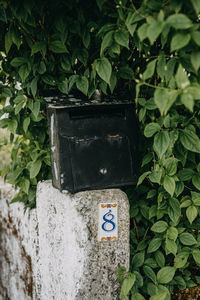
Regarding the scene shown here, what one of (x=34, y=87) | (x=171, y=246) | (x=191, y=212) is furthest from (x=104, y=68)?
(x=171, y=246)

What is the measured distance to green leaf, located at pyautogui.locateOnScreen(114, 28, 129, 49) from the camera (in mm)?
1673

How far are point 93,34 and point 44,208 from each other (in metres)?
1.18

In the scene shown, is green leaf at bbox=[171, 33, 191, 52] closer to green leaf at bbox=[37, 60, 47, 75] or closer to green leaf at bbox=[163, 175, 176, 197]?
green leaf at bbox=[163, 175, 176, 197]

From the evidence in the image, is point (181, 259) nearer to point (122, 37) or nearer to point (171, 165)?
point (171, 165)

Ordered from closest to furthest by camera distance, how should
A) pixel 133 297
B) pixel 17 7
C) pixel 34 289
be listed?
pixel 17 7, pixel 133 297, pixel 34 289

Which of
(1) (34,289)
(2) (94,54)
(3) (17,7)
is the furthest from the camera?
(1) (34,289)

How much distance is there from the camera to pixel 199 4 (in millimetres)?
1276

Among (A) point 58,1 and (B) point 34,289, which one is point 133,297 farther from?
(A) point 58,1

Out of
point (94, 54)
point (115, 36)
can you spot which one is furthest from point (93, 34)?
point (115, 36)

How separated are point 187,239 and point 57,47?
140 cm

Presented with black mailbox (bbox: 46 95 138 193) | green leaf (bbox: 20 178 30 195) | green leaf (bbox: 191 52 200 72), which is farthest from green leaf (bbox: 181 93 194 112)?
green leaf (bbox: 20 178 30 195)

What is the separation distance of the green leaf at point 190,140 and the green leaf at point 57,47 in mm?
838

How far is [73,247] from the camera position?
1909mm

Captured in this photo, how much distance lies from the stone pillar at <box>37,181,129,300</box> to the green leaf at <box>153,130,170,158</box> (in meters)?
0.39
